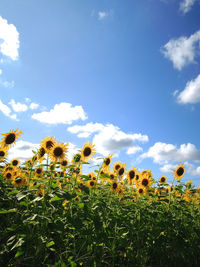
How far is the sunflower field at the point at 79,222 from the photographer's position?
11.2 ft

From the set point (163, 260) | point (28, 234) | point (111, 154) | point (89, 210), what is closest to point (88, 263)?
point (89, 210)

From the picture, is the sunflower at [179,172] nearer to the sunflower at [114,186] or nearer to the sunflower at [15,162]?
the sunflower at [114,186]

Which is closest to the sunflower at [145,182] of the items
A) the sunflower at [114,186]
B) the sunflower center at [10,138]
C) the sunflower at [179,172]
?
the sunflower at [114,186]

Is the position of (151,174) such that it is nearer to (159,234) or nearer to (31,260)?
(159,234)

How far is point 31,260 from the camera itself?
11.6 feet

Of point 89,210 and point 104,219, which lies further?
point 104,219

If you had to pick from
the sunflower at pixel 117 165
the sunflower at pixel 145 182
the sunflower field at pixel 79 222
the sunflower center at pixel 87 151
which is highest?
the sunflower at pixel 117 165

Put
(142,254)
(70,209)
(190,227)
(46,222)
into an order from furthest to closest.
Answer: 1. (190,227)
2. (142,254)
3. (70,209)
4. (46,222)

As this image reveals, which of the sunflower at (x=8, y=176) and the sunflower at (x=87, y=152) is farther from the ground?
the sunflower at (x=87, y=152)

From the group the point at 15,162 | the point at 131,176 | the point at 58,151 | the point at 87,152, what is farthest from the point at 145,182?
the point at 15,162

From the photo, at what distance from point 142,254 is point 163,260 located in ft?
2.36

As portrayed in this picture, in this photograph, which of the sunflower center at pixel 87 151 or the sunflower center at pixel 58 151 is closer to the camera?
the sunflower center at pixel 58 151

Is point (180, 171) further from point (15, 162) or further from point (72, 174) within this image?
point (15, 162)

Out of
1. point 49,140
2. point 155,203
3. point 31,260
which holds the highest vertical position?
point 49,140
